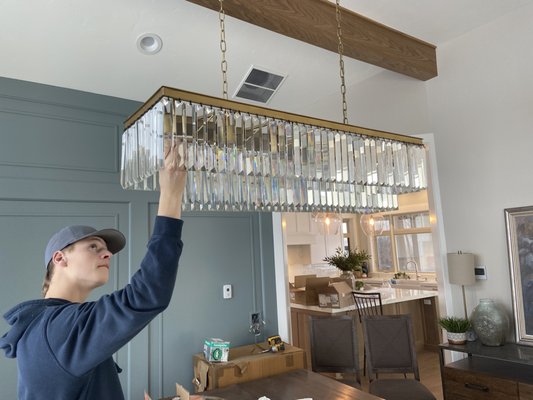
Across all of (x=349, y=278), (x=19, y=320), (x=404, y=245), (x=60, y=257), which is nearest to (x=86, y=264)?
(x=60, y=257)

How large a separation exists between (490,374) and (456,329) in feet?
1.27

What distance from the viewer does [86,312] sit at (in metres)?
0.98

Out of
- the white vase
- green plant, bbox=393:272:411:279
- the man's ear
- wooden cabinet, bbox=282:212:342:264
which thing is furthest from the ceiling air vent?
green plant, bbox=393:272:411:279

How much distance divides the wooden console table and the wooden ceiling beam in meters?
2.11

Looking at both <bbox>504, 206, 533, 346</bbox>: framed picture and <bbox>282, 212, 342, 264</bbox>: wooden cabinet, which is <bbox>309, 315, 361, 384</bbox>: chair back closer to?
<bbox>504, 206, 533, 346</bbox>: framed picture

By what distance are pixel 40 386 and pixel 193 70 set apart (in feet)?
8.00

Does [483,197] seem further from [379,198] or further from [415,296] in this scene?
[415,296]

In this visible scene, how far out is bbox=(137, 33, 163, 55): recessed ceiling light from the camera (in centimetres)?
259

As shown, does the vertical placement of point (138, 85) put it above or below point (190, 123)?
above

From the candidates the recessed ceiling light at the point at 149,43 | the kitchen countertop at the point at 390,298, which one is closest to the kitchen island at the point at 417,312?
the kitchen countertop at the point at 390,298

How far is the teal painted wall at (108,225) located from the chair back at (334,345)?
0.49m


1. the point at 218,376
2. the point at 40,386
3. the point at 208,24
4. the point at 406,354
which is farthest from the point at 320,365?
the point at 208,24

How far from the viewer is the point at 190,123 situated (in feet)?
4.18

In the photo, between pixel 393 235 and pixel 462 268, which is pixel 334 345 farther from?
pixel 393 235
